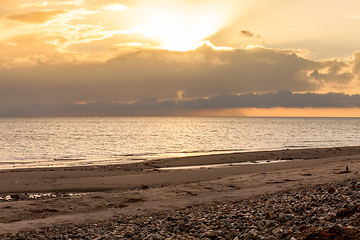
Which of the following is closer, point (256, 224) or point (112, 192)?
point (256, 224)

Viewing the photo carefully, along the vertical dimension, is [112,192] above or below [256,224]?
below

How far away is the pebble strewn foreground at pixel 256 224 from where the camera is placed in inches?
337

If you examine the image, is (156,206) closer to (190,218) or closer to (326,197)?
(190,218)

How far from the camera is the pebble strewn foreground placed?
855cm

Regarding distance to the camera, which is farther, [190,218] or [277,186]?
[277,186]

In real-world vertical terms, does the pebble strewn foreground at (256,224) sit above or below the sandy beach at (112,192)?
above

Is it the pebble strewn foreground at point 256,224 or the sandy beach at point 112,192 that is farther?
the sandy beach at point 112,192

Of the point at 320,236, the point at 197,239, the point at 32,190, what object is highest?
the point at 320,236

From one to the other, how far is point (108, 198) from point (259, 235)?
11624 mm

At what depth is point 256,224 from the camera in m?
9.77

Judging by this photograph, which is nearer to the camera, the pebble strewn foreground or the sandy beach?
the pebble strewn foreground

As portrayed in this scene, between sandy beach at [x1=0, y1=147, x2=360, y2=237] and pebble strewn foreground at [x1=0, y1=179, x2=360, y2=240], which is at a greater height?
pebble strewn foreground at [x1=0, y1=179, x2=360, y2=240]

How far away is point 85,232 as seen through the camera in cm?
1195

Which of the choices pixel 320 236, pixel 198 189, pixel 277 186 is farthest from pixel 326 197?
pixel 198 189
